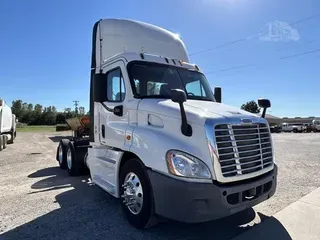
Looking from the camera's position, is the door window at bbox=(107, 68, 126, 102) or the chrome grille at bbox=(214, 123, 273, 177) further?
the door window at bbox=(107, 68, 126, 102)

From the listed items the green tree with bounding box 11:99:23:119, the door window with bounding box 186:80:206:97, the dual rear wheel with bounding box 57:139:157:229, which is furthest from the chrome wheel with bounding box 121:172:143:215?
the green tree with bounding box 11:99:23:119

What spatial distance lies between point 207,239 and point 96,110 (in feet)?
10.7

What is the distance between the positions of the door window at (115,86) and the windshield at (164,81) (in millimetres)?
276

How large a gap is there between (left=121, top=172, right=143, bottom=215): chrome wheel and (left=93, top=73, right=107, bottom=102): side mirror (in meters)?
1.54

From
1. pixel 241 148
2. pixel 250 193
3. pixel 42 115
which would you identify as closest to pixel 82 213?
pixel 250 193

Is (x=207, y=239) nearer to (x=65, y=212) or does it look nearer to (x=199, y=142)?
(x=199, y=142)

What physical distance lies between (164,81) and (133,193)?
197 centimetres

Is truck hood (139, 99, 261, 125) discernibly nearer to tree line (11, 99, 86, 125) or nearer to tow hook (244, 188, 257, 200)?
tow hook (244, 188, 257, 200)

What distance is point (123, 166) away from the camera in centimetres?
440

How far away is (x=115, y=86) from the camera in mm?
4984

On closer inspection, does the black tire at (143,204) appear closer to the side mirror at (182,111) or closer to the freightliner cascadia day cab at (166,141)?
the freightliner cascadia day cab at (166,141)

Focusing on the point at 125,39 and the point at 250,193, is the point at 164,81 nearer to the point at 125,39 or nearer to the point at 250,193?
the point at 125,39

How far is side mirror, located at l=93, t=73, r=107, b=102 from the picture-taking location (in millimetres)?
4852

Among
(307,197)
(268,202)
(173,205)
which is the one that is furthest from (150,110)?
(307,197)
